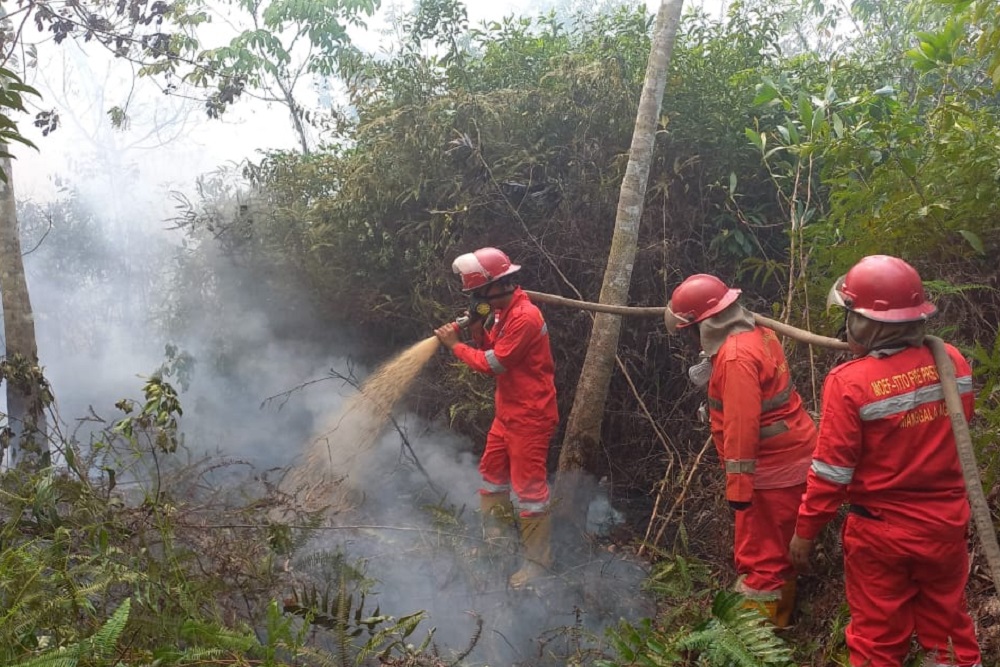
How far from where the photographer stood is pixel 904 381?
2.89 meters

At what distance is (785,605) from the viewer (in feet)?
12.4

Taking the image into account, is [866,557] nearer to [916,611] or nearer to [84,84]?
[916,611]

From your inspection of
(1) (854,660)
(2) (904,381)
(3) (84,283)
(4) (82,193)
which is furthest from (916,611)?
(4) (82,193)

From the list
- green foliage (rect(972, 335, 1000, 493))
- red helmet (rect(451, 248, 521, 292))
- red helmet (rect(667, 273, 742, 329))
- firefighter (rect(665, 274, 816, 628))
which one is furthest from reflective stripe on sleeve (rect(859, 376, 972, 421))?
red helmet (rect(451, 248, 521, 292))

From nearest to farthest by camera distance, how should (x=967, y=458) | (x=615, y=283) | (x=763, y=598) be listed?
(x=967, y=458)
(x=763, y=598)
(x=615, y=283)

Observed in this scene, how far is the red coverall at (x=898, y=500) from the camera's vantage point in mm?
2898

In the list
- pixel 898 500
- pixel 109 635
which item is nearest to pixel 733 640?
pixel 898 500

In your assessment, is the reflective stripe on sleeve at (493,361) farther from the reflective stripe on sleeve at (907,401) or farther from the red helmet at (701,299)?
the reflective stripe on sleeve at (907,401)

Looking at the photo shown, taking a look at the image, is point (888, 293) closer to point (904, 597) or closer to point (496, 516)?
point (904, 597)

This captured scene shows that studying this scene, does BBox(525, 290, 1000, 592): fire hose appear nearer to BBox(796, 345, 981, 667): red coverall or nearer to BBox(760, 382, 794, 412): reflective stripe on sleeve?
BBox(796, 345, 981, 667): red coverall

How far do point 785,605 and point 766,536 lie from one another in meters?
0.39

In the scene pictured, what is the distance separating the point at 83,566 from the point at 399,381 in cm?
310

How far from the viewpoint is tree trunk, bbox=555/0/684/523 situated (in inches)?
215

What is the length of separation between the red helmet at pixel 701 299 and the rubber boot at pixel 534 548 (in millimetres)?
1832
